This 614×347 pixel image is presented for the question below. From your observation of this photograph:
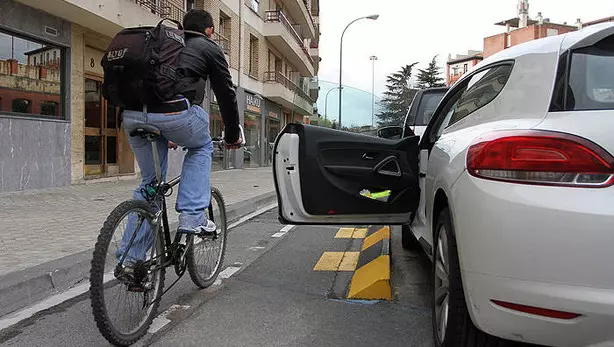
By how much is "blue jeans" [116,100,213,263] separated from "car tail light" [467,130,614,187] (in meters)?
1.82

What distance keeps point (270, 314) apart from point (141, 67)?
6.02 feet

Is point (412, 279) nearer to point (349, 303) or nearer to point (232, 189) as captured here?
point (349, 303)

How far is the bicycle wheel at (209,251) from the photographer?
12.3ft

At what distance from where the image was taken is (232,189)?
463 inches

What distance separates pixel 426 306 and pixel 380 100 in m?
81.6

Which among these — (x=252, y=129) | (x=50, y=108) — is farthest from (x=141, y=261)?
(x=252, y=129)

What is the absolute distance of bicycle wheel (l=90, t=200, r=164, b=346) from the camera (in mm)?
2645

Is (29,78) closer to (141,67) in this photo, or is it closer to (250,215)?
(250,215)

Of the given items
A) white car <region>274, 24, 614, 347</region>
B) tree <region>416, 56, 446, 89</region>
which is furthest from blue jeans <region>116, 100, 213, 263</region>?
tree <region>416, 56, 446, 89</region>

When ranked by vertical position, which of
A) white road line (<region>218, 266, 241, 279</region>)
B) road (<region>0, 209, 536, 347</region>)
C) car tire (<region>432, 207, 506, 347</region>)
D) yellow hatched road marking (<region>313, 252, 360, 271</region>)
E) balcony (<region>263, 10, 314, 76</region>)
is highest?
balcony (<region>263, 10, 314, 76</region>)

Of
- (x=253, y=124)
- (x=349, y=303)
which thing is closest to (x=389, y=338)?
(x=349, y=303)

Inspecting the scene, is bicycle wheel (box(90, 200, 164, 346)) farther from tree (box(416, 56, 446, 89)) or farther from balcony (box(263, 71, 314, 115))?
tree (box(416, 56, 446, 89))

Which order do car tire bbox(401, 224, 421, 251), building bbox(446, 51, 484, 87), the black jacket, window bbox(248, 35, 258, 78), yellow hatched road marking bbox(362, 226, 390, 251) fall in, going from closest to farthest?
the black jacket → car tire bbox(401, 224, 421, 251) → yellow hatched road marking bbox(362, 226, 390, 251) → window bbox(248, 35, 258, 78) → building bbox(446, 51, 484, 87)

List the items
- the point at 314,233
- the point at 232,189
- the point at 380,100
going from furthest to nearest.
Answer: the point at 380,100 < the point at 232,189 < the point at 314,233
